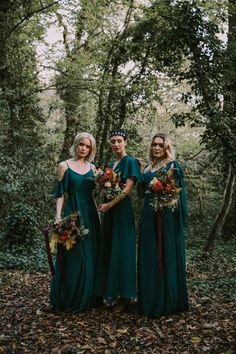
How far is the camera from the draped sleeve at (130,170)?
5453 millimetres

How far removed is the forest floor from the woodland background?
22 mm

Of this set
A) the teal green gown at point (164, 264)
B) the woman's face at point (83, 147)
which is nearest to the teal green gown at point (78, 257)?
the woman's face at point (83, 147)

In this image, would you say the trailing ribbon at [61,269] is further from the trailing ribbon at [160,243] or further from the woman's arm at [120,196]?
the trailing ribbon at [160,243]

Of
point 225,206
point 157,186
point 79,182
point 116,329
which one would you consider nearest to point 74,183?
point 79,182

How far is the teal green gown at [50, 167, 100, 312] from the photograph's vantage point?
18.4 ft

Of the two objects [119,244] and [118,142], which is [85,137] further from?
[119,244]

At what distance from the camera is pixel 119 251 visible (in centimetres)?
560

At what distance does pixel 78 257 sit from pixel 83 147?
4.99 ft

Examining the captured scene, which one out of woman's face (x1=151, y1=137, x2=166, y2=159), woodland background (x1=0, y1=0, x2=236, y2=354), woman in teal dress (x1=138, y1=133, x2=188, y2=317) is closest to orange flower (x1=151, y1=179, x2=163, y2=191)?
woman in teal dress (x1=138, y1=133, x2=188, y2=317)

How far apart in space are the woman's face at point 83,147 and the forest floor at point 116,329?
2149mm

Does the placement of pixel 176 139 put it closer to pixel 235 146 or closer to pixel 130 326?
pixel 235 146

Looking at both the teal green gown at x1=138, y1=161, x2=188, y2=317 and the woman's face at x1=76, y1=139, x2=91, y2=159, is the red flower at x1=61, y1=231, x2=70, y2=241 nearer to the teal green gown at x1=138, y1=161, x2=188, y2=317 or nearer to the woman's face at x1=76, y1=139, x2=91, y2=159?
the teal green gown at x1=138, y1=161, x2=188, y2=317

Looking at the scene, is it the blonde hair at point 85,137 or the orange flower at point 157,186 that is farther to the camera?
the blonde hair at point 85,137

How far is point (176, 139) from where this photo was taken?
19.6 meters
